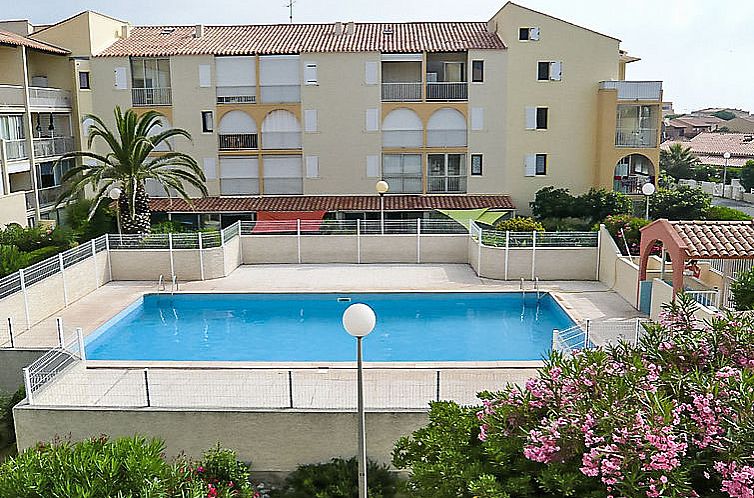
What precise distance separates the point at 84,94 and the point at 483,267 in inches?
794

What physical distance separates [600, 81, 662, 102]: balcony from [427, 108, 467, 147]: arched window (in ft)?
21.0

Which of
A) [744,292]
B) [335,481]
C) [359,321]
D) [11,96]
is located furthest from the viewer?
[11,96]

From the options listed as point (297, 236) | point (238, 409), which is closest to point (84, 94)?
point (297, 236)

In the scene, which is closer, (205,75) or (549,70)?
(549,70)

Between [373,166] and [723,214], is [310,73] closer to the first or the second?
[373,166]

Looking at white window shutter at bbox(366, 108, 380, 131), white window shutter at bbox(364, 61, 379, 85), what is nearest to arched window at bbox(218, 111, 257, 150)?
white window shutter at bbox(366, 108, 380, 131)

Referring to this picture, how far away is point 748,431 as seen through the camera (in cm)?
644

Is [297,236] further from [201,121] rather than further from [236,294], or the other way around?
[201,121]

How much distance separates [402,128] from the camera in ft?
108

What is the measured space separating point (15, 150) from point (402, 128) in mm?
15693

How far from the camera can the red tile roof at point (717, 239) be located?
16.7m

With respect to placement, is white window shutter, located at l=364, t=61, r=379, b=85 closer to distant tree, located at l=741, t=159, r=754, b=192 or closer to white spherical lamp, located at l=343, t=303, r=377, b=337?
white spherical lamp, located at l=343, t=303, r=377, b=337

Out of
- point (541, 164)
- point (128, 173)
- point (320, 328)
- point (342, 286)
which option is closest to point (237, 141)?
point (128, 173)

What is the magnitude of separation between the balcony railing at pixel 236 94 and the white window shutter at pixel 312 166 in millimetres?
3603
